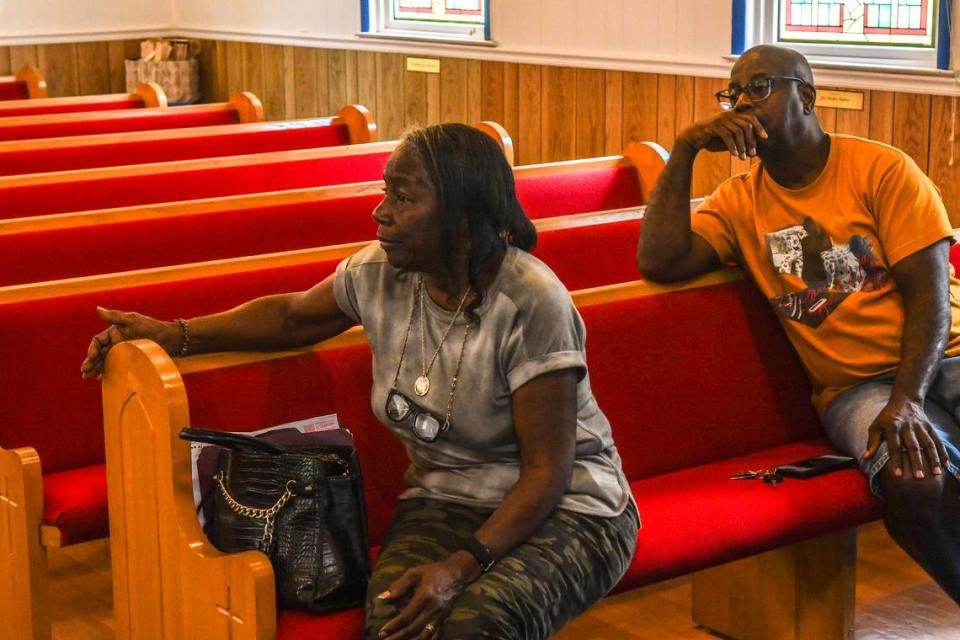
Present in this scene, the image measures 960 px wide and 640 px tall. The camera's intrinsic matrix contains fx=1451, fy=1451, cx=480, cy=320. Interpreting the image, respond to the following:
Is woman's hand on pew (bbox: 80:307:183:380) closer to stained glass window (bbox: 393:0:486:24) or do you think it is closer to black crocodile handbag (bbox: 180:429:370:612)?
black crocodile handbag (bbox: 180:429:370:612)

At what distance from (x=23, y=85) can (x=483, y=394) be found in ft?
19.5

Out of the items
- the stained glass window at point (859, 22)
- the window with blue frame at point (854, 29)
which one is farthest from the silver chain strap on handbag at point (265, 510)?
the stained glass window at point (859, 22)

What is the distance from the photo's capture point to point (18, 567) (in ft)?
9.57

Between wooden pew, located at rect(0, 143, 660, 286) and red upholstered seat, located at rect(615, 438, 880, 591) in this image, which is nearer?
red upholstered seat, located at rect(615, 438, 880, 591)

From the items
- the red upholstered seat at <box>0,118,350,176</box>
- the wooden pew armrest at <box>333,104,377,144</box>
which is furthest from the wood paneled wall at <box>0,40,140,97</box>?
the wooden pew armrest at <box>333,104,377,144</box>

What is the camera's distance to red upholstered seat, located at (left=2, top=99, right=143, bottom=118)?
6566 mm

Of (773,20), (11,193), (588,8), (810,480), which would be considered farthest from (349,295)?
(588,8)

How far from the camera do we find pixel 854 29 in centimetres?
533

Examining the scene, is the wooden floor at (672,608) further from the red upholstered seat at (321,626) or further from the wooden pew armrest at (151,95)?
Result: the wooden pew armrest at (151,95)

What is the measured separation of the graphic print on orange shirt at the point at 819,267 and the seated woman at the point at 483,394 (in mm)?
769

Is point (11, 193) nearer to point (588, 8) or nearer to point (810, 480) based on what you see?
point (810, 480)

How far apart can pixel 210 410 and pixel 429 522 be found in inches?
18.8

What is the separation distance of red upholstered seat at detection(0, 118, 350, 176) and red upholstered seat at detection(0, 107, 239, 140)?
0.62 meters

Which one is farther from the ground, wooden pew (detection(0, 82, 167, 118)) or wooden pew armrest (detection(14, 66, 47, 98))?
wooden pew armrest (detection(14, 66, 47, 98))
